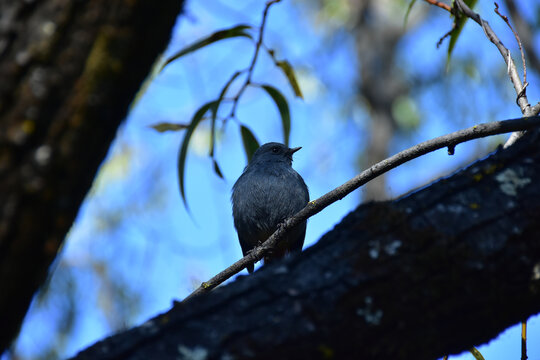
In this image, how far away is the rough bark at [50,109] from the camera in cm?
141

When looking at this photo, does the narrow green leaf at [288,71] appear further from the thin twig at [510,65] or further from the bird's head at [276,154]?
the bird's head at [276,154]

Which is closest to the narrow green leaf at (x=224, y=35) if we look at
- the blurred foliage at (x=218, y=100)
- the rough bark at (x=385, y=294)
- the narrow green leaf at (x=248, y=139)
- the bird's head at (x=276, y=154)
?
the blurred foliage at (x=218, y=100)

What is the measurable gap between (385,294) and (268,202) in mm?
4272

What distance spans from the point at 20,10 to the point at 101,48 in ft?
0.74

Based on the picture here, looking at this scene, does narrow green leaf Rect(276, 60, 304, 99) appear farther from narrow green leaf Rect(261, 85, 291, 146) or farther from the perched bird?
the perched bird

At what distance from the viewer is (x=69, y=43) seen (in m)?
1.45

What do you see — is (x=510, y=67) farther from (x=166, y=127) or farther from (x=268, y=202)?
(x=268, y=202)

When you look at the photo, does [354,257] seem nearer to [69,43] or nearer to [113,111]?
[113,111]

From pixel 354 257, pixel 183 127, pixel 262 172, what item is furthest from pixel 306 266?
pixel 262 172

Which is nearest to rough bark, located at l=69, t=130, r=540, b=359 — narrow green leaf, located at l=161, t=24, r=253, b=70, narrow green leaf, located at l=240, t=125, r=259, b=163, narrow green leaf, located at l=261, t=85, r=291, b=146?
narrow green leaf, located at l=161, t=24, r=253, b=70

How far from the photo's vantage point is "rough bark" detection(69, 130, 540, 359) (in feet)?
5.47

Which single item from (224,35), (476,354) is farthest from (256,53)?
(476,354)

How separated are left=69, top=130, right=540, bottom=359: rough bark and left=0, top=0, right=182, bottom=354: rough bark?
1.45ft

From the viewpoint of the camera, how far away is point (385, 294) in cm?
172
